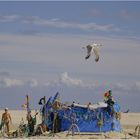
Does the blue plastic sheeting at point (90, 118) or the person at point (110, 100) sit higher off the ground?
the person at point (110, 100)

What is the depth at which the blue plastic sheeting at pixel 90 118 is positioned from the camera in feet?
87.2

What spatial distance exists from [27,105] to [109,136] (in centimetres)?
365

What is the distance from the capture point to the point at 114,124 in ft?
87.6

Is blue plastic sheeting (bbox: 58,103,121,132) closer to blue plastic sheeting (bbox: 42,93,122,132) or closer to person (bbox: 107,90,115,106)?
blue plastic sheeting (bbox: 42,93,122,132)

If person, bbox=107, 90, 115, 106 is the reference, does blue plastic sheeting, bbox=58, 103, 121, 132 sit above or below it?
below

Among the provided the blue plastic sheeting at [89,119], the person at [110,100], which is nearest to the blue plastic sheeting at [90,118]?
the blue plastic sheeting at [89,119]

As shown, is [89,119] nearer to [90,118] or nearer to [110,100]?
[90,118]

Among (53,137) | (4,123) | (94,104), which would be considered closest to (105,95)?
(94,104)

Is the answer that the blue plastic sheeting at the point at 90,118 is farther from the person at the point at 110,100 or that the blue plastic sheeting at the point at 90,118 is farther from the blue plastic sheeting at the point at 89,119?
the person at the point at 110,100

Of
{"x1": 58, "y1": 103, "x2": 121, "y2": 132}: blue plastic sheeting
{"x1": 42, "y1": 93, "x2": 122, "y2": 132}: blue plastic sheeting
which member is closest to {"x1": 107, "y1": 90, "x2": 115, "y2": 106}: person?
{"x1": 42, "y1": 93, "x2": 122, "y2": 132}: blue plastic sheeting

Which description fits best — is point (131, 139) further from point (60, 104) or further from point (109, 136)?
point (60, 104)

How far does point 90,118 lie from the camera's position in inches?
1051

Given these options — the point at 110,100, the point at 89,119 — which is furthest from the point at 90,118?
the point at 110,100

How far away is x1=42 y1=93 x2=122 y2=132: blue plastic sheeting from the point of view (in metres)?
26.6
